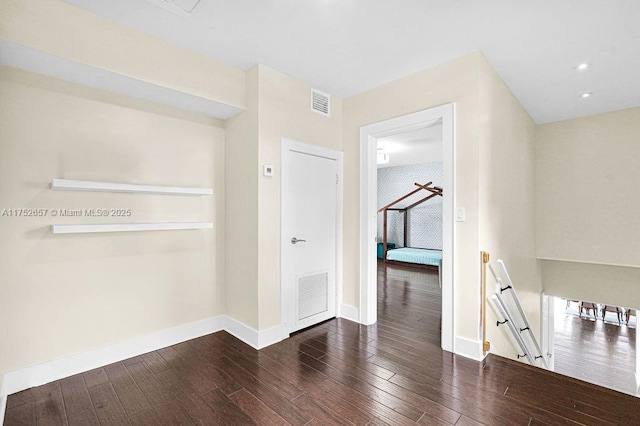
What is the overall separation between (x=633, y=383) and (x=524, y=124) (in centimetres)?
538

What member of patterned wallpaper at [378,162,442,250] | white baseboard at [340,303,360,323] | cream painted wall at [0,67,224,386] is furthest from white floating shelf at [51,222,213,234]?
patterned wallpaper at [378,162,442,250]

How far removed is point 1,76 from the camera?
6.82 feet

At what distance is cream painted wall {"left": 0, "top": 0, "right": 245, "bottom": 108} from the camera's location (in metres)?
1.92

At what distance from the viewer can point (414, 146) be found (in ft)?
21.0

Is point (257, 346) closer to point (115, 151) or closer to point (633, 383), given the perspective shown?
point (115, 151)

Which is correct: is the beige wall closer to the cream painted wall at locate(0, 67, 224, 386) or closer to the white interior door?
the white interior door

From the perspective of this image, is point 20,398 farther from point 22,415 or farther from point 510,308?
point 510,308

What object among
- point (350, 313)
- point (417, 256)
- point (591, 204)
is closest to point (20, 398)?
point (350, 313)

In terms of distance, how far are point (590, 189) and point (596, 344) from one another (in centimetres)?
465

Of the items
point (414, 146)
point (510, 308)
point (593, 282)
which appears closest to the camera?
point (510, 308)

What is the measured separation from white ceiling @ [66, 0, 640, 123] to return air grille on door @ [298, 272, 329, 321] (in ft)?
7.30

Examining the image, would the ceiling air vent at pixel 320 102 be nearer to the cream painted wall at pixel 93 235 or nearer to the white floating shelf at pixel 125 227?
the cream painted wall at pixel 93 235

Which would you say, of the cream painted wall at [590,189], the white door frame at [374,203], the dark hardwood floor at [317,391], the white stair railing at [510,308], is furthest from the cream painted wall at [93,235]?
the cream painted wall at [590,189]

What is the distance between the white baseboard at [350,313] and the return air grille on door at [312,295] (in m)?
0.23
